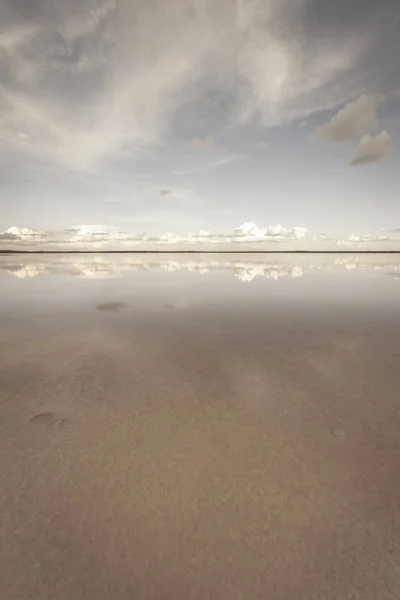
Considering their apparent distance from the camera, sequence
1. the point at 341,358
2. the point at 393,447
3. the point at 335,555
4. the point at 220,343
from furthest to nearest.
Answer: the point at 220,343 → the point at 341,358 → the point at 393,447 → the point at 335,555

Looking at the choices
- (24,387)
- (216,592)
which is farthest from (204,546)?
(24,387)

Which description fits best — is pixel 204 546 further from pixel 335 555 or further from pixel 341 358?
pixel 341 358

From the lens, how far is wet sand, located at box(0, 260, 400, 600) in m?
2.45

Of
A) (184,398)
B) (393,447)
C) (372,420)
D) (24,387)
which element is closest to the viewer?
(393,447)

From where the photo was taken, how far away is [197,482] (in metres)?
3.36

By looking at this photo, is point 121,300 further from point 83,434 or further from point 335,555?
point 335,555

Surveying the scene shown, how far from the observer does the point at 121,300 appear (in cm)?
1530

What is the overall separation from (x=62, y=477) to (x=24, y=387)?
9.41 feet

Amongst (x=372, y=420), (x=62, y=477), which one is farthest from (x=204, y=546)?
(x=372, y=420)

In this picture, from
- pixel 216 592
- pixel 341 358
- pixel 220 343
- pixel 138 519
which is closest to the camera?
pixel 216 592

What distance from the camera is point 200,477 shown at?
3430mm

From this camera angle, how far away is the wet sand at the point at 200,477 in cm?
245

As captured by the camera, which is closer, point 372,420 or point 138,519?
point 138,519

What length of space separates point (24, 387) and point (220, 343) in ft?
15.4
